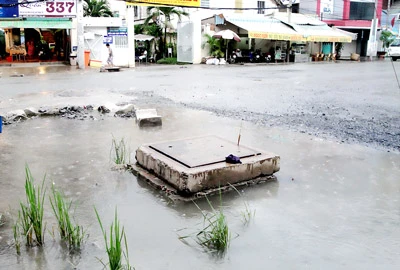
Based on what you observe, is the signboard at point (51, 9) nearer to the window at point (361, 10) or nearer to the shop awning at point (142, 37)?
the shop awning at point (142, 37)

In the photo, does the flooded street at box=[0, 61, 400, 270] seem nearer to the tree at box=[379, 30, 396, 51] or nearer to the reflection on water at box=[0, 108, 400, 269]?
→ the reflection on water at box=[0, 108, 400, 269]

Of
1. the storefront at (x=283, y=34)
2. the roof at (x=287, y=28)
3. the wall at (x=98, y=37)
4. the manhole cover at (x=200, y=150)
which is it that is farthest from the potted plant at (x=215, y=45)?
the manhole cover at (x=200, y=150)

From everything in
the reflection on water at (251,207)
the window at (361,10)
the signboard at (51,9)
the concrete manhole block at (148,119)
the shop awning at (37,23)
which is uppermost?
the window at (361,10)

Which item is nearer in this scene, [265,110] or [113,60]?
[265,110]

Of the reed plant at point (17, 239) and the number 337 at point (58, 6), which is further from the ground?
the number 337 at point (58, 6)

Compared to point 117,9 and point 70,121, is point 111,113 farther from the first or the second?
point 117,9

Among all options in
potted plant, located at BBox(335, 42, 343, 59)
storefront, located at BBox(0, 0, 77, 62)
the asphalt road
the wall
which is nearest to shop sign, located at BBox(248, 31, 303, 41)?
potted plant, located at BBox(335, 42, 343, 59)

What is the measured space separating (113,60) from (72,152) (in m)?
20.8

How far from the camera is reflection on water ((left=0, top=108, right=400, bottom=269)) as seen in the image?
337 cm

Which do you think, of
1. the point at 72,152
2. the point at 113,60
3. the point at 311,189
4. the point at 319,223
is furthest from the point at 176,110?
the point at 113,60

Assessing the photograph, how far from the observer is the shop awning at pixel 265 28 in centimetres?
3091

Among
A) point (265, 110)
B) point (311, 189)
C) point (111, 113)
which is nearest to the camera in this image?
point (311, 189)

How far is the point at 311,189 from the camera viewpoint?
16.2 feet

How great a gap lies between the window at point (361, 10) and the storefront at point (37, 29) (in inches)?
1060
